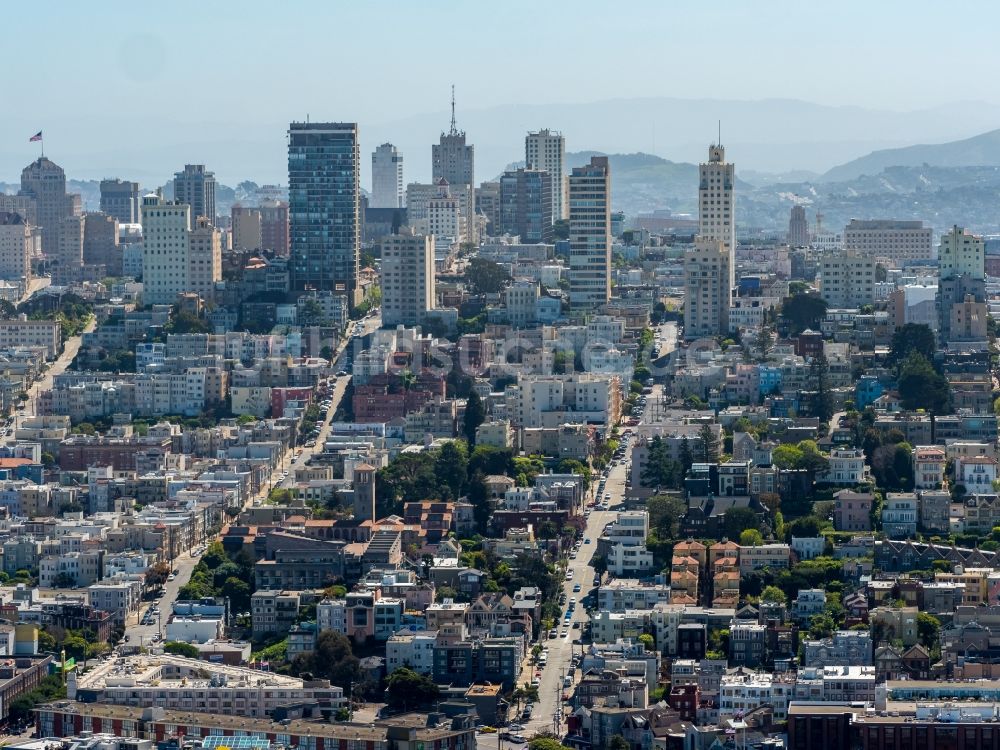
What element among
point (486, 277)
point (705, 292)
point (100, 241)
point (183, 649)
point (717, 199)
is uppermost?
point (717, 199)

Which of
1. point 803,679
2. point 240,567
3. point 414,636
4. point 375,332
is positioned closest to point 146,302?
point 375,332

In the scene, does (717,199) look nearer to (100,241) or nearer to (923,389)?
(923,389)

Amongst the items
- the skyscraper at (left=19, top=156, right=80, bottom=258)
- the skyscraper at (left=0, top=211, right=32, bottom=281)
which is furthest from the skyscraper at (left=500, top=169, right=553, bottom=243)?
the skyscraper at (left=19, top=156, right=80, bottom=258)

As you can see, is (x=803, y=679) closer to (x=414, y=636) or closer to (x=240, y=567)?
(x=414, y=636)

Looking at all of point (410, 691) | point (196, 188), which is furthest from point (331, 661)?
point (196, 188)

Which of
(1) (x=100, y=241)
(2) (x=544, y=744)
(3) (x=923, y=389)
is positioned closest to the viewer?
(2) (x=544, y=744)

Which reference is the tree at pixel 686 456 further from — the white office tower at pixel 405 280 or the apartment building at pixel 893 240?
the apartment building at pixel 893 240

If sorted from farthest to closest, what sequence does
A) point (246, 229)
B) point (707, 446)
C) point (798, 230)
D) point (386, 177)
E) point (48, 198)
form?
point (386, 177)
point (798, 230)
point (48, 198)
point (246, 229)
point (707, 446)
